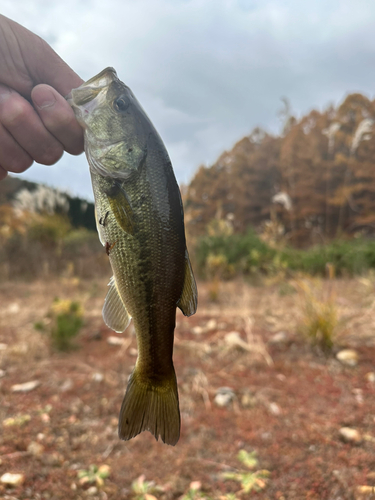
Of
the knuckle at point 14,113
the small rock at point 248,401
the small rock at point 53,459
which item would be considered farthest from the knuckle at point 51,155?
the small rock at point 248,401

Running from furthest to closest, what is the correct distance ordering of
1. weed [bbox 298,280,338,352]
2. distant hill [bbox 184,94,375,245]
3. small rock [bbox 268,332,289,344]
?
distant hill [bbox 184,94,375,245], small rock [bbox 268,332,289,344], weed [bbox 298,280,338,352]

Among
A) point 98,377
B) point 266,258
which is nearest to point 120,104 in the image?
point 98,377

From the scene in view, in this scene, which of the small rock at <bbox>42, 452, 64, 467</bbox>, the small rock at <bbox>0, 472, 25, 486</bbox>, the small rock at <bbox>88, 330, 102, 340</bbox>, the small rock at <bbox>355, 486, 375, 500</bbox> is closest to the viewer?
the small rock at <bbox>355, 486, 375, 500</bbox>

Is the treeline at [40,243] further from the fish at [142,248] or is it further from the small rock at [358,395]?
the fish at [142,248]

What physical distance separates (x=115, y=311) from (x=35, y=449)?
1952 millimetres

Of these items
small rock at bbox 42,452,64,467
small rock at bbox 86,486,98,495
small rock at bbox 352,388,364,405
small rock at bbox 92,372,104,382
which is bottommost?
small rock at bbox 86,486,98,495

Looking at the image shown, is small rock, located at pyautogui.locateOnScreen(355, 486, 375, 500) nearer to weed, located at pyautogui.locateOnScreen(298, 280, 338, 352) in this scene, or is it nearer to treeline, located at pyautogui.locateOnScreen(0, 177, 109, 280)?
weed, located at pyautogui.locateOnScreen(298, 280, 338, 352)

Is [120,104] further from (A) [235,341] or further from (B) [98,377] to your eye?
(A) [235,341]

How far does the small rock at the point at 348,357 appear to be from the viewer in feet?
13.2

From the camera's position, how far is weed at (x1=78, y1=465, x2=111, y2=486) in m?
2.35

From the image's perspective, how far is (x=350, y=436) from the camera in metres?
2.73

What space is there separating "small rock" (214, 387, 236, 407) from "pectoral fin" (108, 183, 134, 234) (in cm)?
252

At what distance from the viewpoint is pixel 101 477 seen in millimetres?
2371

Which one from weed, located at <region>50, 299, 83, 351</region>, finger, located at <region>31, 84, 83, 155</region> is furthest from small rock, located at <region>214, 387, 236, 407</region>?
finger, located at <region>31, 84, 83, 155</region>
